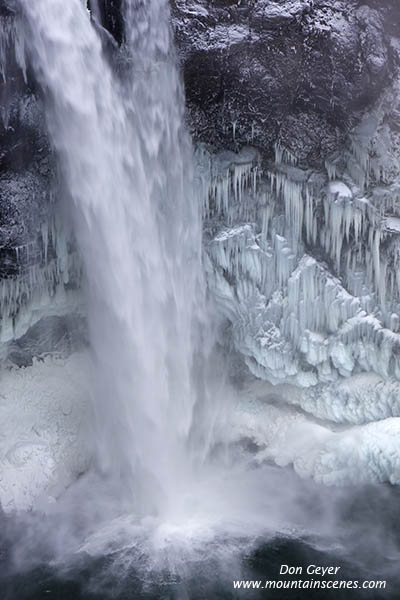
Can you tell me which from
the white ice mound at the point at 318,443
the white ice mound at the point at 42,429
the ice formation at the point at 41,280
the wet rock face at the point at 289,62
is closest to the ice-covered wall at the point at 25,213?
the ice formation at the point at 41,280

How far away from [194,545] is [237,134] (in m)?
5.45

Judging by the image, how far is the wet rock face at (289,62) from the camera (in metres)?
8.99

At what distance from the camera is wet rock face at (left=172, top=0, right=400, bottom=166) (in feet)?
29.5

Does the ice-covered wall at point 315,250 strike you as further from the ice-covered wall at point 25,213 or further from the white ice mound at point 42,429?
the white ice mound at point 42,429

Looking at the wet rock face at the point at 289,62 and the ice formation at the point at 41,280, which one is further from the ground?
the wet rock face at the point at 289,62

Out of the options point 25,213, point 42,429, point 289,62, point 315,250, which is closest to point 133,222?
point 25,213

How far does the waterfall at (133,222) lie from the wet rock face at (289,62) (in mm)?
403

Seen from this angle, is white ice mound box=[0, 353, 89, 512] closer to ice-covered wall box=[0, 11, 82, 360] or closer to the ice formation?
ice-covered wall box=[0, 11, 82, 360]

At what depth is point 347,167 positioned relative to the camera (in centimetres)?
945

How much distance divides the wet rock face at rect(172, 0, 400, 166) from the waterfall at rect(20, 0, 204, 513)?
40cm

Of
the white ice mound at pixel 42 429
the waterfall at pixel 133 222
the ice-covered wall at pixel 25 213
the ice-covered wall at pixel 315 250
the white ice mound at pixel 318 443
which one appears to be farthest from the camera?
the white ice mound at pixel 42 429

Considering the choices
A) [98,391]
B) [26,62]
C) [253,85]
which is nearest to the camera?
[26,62]

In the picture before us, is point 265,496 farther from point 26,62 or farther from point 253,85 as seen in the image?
point 26,62

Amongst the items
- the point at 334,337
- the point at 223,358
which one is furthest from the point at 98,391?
the point at 334,337
